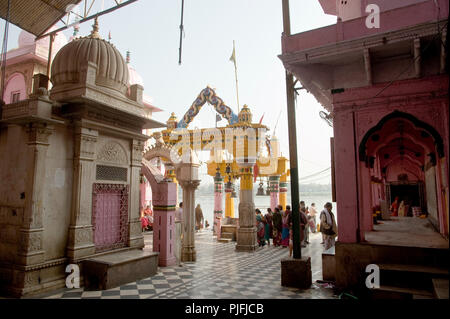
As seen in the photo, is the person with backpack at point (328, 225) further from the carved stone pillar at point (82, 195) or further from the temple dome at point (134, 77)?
the temple dome at point (134, 77)

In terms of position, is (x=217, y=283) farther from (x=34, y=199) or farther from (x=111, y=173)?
(x=34, y=199)

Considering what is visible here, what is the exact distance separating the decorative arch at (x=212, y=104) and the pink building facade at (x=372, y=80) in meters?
6.86

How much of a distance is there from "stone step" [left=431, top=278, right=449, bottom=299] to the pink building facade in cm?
146

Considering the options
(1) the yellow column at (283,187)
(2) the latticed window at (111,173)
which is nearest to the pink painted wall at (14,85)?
(2) the latticed window at (111,173)

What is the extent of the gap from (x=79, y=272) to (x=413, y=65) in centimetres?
786

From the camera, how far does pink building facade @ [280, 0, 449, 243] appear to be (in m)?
5.11

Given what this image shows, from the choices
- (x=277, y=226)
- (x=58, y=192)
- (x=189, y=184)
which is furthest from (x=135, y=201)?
(x=277, y=226)

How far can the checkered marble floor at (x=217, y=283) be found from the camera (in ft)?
18.9

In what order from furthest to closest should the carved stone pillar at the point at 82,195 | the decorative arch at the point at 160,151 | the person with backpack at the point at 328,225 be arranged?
the decorative arch at the point at 160,151, the person with backpack at the point at 328,225, the carved stone pillar at the point at 82,195

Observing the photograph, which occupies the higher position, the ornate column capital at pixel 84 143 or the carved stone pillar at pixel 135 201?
the ornate column capital at pixel 84 143

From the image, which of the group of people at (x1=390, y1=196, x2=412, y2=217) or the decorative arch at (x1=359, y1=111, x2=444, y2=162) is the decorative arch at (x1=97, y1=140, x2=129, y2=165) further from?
the group of people at (x1=390, y1=196, x2=412, y2=217)

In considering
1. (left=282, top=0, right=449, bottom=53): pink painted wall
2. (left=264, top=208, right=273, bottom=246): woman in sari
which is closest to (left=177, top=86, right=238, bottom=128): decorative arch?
(left=264, top=208, right=273, bottom=246): woman in sari

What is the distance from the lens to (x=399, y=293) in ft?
15.5

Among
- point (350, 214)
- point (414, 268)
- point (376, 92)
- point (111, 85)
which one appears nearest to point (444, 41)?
point (376, 92)
